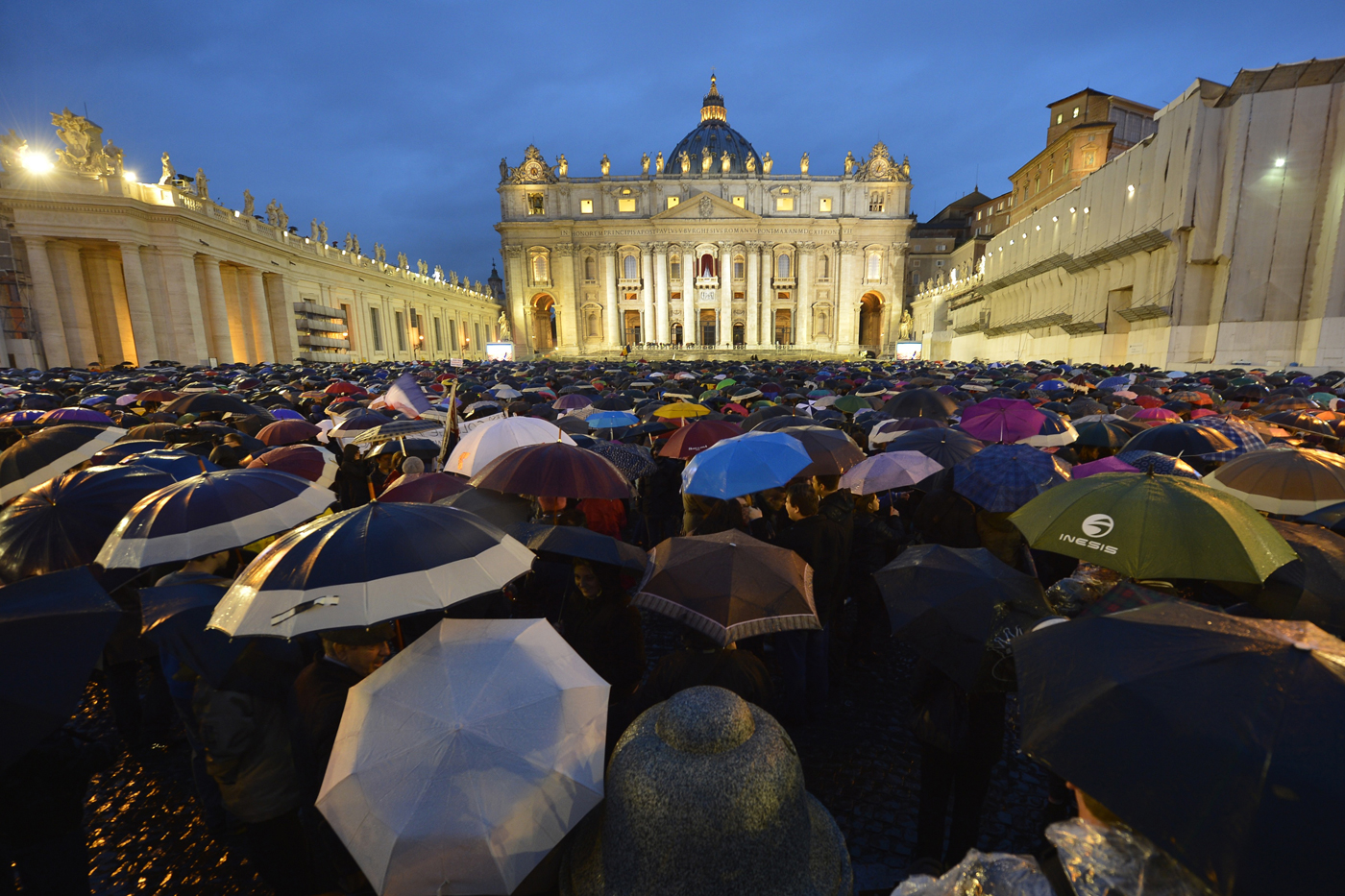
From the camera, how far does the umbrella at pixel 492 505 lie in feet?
13.4

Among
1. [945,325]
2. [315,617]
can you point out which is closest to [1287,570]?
[315,617]

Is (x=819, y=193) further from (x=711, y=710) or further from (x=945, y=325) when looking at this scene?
(x=711, y=710)

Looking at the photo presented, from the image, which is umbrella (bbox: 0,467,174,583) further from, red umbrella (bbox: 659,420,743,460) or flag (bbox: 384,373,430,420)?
red umbrella (bbox: 659,420,743,460)

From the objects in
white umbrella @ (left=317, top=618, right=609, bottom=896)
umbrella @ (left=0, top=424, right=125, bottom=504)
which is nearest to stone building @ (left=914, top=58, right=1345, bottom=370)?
white umbrella @ (left=317, top=618, right=609, bottom=896)

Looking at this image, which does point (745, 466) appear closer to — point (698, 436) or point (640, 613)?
point (640, 613)

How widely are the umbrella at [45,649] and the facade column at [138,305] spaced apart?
31.3 m

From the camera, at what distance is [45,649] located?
1.80 m

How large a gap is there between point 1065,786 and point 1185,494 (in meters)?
1.44

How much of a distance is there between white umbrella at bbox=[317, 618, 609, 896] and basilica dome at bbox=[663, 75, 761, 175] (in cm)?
7213

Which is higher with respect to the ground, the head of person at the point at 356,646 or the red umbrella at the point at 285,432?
the red umbrella at the point at 285,432

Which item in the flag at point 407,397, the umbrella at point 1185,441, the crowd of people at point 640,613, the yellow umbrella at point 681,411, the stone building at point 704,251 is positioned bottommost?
the crowd of people at point 640,613

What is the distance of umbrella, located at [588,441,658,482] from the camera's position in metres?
5.20

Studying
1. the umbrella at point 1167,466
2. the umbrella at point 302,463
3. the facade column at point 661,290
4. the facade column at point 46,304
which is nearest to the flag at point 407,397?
the umbrella at point 302,463

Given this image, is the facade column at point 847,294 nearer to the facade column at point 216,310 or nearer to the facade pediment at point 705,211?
the facade pediment at point 705,211
